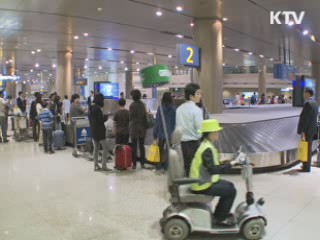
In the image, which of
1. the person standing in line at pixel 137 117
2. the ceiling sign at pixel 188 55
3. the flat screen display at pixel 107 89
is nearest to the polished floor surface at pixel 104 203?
the person standing in line at pixel 137 117

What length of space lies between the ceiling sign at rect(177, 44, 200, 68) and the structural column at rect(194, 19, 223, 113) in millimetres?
370

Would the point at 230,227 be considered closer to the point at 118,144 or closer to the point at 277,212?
the point at 277,212

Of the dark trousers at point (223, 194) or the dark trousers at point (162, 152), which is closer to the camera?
the dark trousers at point (223, 194)

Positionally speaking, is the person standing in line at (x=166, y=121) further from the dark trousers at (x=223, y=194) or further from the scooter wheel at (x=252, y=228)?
the scooter wheel at (x=252, y=228)

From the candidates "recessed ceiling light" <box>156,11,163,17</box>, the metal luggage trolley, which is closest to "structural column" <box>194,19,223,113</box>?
"recessed ceiling light" <box>156,11,163,17</box>

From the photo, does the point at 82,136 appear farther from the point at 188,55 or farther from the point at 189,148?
the point at 189,148

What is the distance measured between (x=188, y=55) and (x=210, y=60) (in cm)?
118

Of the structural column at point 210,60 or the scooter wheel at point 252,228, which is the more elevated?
the structural column at point 210,60

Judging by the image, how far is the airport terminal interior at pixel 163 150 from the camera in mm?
3887

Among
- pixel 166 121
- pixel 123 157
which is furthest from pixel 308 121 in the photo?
pixel 123 157

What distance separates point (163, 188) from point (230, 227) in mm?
2374

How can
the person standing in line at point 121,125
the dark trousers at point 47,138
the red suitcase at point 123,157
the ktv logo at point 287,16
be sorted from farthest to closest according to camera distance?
1. the ktv logo at point 287,16
2. the dark trousers at point 47,138
3. the person standing in line at point 121,125
4. the red suitcase at point 123,157

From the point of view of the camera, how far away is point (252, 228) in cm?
383

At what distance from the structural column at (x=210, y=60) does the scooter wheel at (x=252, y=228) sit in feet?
31.7
